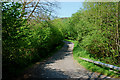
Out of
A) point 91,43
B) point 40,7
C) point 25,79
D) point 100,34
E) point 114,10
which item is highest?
point 40,7

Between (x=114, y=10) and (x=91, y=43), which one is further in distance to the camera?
(x=91, y=43)

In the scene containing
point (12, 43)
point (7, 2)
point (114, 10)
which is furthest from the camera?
point (114, 10)

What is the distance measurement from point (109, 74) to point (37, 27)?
18.5ft

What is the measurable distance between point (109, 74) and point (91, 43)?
2.55 m

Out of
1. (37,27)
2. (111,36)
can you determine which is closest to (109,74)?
(111,36)

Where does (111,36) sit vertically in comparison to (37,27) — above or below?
below

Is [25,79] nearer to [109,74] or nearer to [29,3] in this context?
[109,74]

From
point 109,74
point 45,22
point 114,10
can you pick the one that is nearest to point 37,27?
point 45,22

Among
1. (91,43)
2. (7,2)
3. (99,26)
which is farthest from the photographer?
(91,43)

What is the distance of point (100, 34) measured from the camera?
621cm

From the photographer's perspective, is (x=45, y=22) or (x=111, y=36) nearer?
(x=111, y=36)

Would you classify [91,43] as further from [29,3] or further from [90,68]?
[29,3]

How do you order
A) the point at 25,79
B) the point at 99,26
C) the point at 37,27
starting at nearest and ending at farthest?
the point at 25,79, the point at 99,26, the point at 37,27

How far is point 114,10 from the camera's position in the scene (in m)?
5.29
